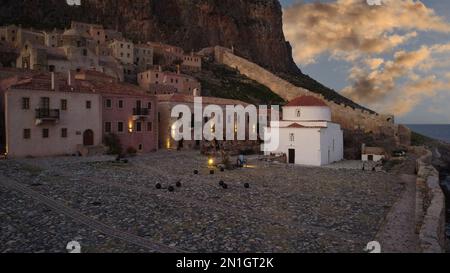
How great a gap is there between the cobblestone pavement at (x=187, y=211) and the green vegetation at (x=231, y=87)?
54.7m

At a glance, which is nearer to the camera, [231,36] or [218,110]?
[218,110]

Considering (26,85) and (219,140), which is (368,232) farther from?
(219,140)

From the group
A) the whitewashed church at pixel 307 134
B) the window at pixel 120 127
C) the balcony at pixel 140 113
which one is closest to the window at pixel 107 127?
the window at pixel 120 127

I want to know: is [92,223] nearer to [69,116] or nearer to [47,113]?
[47,113]

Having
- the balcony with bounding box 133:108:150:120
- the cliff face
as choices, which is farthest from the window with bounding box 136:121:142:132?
the cliff face

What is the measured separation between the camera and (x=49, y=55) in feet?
190

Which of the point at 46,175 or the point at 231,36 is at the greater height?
the point at 231,36

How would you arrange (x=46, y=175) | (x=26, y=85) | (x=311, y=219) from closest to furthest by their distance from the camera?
1. (x=311, y=219)
2. (x=46, y=175)
3. (x=26, y=85)

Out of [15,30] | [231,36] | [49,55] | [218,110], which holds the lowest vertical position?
[218,110]

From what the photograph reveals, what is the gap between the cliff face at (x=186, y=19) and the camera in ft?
345

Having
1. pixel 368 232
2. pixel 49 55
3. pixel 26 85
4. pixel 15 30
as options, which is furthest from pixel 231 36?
pixel 368 232

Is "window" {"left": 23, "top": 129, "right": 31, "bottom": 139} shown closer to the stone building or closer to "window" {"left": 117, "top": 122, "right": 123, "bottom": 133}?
"window" {"left": 117, "top": 122, "right": 123, "bottom": 133}

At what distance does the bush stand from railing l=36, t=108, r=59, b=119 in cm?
610
